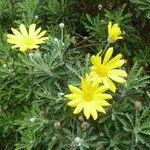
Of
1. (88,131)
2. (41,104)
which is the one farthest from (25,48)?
(88,131)

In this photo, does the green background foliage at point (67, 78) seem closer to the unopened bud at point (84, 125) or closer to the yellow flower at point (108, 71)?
the unopened bud at point (84, 125)

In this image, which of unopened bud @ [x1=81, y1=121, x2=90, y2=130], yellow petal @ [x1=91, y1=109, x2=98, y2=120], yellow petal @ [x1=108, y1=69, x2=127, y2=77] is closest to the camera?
yellow petal @ [x1=91, y1=109, x2=98, y2=120]

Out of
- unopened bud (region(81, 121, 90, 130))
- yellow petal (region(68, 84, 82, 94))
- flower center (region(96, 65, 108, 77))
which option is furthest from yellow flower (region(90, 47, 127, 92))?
unopened bud (region(81, 121, 90, 130))

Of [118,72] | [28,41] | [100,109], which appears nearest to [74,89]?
[100,109]

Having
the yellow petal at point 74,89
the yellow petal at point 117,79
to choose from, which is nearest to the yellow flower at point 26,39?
the yellow petal at point 74,89

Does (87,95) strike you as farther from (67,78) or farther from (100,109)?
(67,78)

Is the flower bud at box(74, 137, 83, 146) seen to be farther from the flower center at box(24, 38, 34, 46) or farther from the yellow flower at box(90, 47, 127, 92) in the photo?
the flower center at box(24, 38, 34, 46)

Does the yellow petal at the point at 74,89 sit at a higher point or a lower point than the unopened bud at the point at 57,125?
higher
